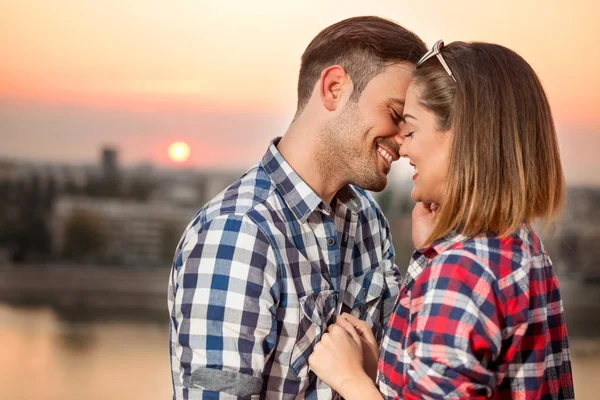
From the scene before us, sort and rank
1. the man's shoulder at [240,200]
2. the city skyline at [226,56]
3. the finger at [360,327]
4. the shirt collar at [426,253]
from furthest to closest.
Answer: the city skyline at [226,56]
the finger at [360,327]
the man's shoulder at [240,200]
the shirt collar at [426,253]

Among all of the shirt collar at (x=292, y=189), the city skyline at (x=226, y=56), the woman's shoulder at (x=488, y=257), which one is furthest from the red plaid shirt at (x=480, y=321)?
the city skyline at (x=226, y=56)

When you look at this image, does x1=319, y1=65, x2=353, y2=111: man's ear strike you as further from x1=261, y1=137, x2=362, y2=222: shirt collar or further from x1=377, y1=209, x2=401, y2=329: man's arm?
x1=377, y1=209, x2=401, y2=329: man's arm

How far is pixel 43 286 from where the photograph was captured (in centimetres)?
639

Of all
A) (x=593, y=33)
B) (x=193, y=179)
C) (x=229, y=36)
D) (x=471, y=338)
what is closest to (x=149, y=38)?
(x=229, y=36)

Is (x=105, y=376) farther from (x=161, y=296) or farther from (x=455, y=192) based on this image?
(x=455, y=192)

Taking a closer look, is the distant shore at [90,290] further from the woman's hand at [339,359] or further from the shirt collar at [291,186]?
the woman's hand at [339,359]

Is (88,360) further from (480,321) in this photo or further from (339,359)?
(480,321)

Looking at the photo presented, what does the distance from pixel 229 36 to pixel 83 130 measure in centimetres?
193

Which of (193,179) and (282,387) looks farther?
(193,179)

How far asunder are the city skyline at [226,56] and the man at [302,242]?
262cm

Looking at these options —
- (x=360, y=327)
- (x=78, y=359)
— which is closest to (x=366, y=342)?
(x=360, y=327)

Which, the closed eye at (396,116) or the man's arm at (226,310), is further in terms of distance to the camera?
the closed eye at (396,116)

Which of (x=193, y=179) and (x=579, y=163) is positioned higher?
(x=579, y=163)

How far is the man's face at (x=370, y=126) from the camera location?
1.46m
